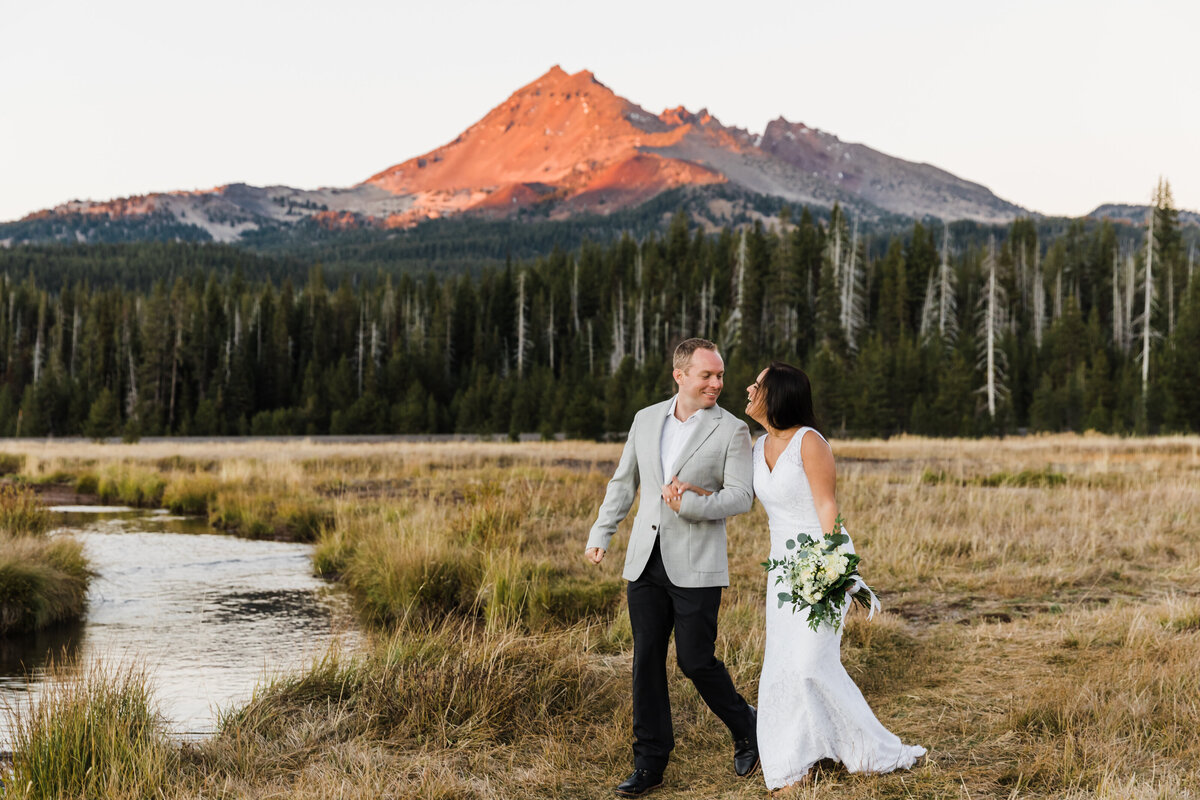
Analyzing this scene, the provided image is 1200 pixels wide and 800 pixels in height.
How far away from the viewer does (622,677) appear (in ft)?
23.0

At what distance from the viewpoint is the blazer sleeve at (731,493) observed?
15.7ft

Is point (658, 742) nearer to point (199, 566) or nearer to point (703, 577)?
point (703, 577)

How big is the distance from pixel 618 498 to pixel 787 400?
101 cm

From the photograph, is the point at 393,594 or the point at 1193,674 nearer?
the point at 1193,674

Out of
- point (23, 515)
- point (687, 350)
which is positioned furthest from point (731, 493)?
point (23, 515)

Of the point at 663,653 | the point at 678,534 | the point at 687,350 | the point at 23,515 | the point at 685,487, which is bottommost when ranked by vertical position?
the point at 23,515

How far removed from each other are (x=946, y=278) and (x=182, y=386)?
5817 centimetres

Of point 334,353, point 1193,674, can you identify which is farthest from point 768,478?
point 334,353

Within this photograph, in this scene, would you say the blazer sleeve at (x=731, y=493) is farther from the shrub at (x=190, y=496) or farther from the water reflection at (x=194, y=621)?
the shrub at (x=190, y=496)

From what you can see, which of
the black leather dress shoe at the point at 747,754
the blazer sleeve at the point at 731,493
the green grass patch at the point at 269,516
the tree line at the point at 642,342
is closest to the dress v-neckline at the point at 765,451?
the blazer sleeve at the point at 731,493

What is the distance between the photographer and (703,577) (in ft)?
16.2

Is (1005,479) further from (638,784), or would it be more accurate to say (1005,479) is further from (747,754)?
(638,784)

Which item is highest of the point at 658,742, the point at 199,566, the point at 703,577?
the point at 703,577

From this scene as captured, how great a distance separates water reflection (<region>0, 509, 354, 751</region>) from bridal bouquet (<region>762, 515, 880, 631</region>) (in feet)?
11.4
